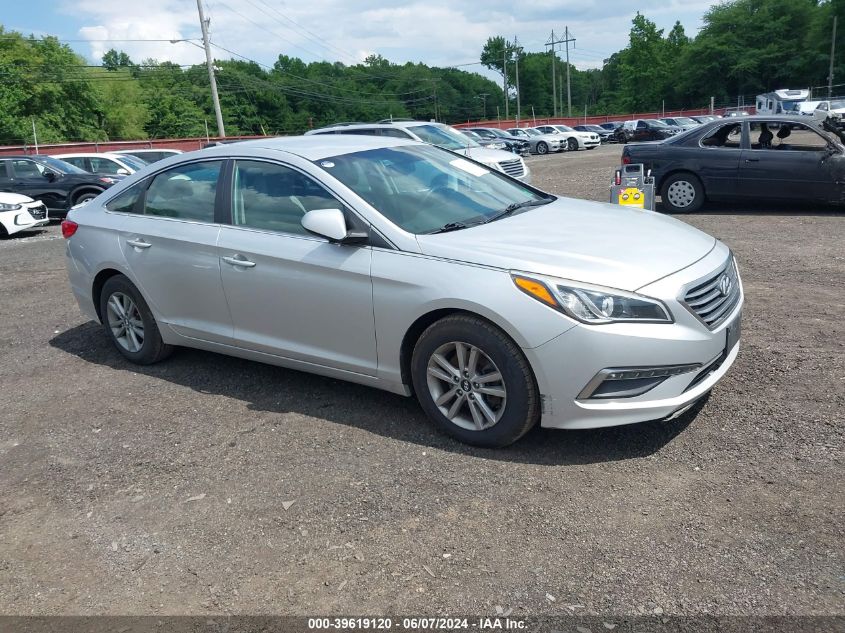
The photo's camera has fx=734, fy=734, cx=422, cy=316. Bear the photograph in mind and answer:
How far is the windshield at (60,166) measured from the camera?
53.2 ft

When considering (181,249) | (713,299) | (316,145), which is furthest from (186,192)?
(713,299)

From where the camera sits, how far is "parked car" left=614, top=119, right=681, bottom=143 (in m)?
39.8

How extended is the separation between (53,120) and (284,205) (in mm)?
66938

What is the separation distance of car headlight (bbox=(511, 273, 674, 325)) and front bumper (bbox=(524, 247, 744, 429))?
4 cm

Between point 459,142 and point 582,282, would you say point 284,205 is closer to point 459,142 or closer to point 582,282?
point 582,282

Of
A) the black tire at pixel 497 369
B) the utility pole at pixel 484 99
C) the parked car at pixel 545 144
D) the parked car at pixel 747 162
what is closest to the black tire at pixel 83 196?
the parked car at pixel 747 162

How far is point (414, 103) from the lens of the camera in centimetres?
12300

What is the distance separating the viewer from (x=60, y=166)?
16.4 metres

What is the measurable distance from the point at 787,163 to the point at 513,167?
222 inches

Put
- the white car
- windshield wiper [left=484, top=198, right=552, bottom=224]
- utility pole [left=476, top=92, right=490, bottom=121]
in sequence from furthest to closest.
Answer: utility pole [left=476, top=92, right=490, bottom=121]
the white car
windshield wiper [left=484, top=198, right=552, bottom=224]

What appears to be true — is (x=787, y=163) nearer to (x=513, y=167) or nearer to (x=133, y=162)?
(x=513, y=167)

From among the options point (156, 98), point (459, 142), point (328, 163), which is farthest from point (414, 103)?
point (328, 163)

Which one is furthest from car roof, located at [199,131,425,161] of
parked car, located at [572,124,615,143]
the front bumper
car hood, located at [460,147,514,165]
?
parked car, located at [572,124,615,143]

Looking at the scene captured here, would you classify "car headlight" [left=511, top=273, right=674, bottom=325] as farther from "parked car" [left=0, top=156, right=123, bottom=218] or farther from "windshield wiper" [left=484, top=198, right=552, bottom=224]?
"parked car" [left=0, top=156, right=123, bottom=218]
